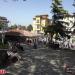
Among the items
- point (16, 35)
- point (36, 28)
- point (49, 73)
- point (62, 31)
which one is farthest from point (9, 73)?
point (36, 28)

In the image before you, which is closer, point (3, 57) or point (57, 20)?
point (3, 57)

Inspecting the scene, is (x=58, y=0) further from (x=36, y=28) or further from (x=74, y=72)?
(x=36, y=28)

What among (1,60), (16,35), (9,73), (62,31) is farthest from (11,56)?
(62,31)

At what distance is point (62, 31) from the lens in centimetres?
4897

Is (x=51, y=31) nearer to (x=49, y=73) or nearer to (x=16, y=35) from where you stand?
(x=16, y=35)

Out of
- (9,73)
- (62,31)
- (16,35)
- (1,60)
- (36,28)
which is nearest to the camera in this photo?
(9,73)

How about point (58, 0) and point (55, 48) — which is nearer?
point (55, 48)

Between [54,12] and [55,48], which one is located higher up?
[54,12]

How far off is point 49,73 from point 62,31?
3096 cm

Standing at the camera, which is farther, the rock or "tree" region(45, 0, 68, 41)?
"tree" region(45, 0, 68, 41)

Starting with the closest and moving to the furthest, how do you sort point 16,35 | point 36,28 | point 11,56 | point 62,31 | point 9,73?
point 9,73
point 11,56
point 16,35
point 62,31
point 36,28

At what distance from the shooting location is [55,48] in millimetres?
43906

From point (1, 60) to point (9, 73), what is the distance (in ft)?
14.9

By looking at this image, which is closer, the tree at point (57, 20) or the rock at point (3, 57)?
the rock at point (3, 57)
